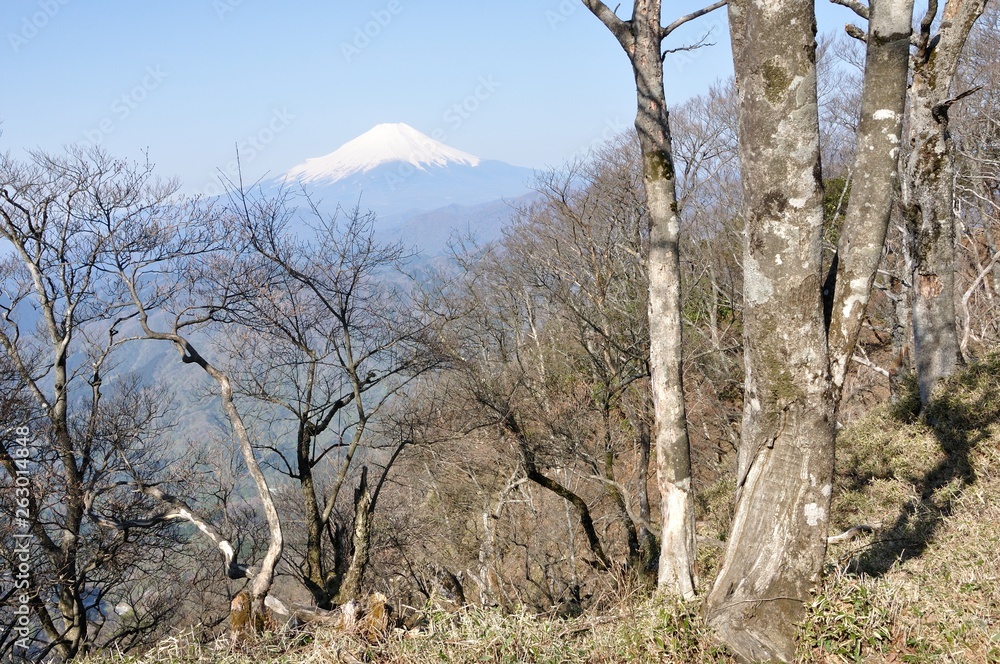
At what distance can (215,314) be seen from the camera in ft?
33.0

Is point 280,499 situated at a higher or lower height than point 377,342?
lower

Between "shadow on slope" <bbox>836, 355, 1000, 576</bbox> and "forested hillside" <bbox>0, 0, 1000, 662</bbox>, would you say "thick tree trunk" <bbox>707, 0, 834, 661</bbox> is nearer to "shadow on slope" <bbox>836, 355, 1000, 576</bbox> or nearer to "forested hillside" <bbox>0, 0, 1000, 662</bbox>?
"forested hillside" <bbox>0, 0, 1000, 662</bbox>

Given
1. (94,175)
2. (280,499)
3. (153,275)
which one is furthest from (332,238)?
(280,499)

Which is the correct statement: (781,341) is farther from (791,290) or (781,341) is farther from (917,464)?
(917,464)

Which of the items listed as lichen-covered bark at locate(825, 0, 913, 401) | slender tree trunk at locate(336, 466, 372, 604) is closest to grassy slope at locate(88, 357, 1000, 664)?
lichen-covered bark at locate(825, 0, 913, 401)

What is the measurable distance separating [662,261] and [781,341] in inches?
51.8

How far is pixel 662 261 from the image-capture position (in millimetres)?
4152

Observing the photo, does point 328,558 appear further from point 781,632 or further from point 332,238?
point 781,632

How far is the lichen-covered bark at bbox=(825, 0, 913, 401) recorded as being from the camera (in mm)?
2967

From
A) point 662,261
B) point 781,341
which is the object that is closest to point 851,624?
point 781,341

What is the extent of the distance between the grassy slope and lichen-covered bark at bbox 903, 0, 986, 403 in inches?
70.0

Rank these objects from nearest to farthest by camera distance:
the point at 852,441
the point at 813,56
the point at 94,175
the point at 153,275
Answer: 1. the point at 813,56
2. the point at 852,441
3. the point at 94,175
4. the point at 153,275

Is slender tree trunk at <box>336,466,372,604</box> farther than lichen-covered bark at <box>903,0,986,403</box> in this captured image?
Yes

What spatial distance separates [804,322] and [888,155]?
926 millimetres
